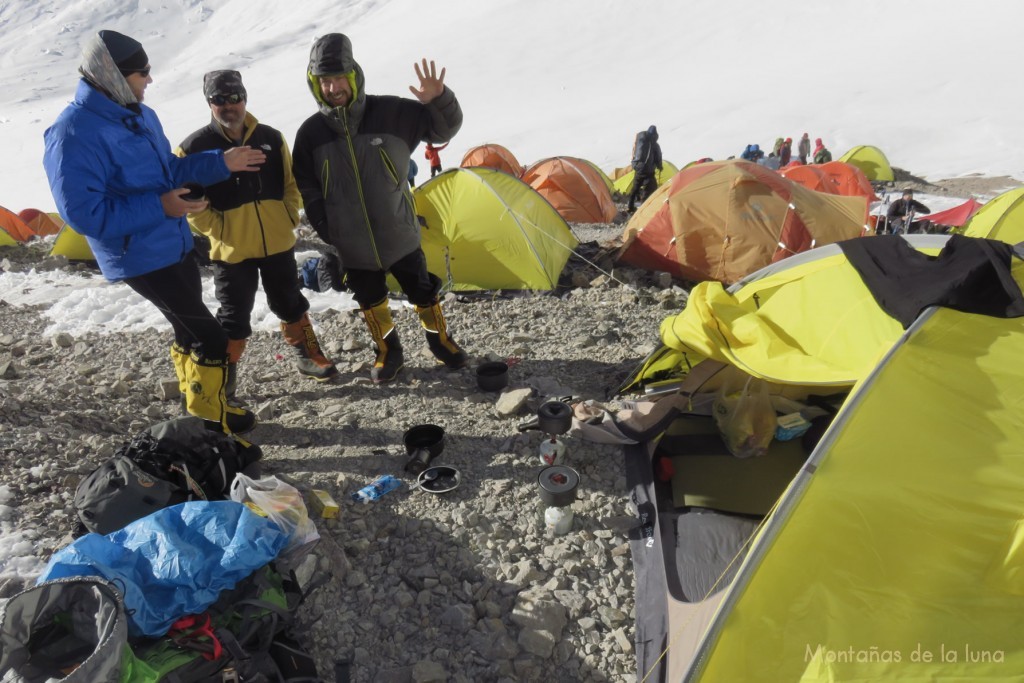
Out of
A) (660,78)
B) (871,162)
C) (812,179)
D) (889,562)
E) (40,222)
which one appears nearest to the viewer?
(889,562)

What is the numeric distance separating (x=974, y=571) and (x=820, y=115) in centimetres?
3981

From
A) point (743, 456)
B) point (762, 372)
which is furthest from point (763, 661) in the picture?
point (743, 456)

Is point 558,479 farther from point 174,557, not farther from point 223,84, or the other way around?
point 223,84

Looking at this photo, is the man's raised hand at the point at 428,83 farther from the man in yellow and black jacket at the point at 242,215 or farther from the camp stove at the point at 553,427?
the camp stove at the point at 553,427

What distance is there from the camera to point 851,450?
232cm

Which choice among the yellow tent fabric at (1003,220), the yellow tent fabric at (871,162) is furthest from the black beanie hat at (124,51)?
the yellow tent fabric at (871,162)

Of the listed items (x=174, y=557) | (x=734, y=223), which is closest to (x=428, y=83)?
(x=174, y=557)

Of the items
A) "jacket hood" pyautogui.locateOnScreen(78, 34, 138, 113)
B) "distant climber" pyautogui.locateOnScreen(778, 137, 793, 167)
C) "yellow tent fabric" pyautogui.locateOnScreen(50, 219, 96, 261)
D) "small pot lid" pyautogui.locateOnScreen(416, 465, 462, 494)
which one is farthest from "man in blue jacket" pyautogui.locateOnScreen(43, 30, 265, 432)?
"distant climber" pyautogui.locateOnScreen(778, 137, 793, 167)

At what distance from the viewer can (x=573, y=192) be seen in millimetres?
11609

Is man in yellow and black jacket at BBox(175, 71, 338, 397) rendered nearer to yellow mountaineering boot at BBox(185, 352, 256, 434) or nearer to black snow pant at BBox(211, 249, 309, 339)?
black snow pant at BBox(211, 249, 309, 339)

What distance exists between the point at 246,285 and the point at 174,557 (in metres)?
2.21

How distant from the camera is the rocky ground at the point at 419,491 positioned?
2.62 metres

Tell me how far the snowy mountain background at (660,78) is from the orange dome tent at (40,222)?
22.0m

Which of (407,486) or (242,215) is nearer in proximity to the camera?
(407,486)
